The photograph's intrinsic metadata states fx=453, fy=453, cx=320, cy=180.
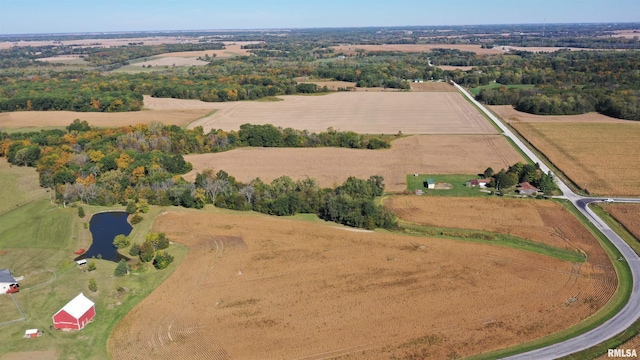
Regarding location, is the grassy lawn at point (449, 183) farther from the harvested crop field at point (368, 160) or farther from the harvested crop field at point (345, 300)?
the harvested crop field at point (345, 300)

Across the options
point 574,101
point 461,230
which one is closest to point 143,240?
point 461,230

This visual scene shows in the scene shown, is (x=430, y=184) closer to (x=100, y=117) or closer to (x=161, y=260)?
(x=161, y=260)

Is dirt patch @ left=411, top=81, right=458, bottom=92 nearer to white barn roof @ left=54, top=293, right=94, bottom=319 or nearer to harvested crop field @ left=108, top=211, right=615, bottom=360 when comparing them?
harvested crop field @ left=108, top=211, right=615, bottom=360

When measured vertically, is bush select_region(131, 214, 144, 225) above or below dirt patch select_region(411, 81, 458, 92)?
below

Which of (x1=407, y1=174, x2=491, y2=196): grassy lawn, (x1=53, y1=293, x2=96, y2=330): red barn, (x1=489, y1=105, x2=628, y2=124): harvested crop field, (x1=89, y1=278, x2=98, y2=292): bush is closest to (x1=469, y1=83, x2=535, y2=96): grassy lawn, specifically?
(x1=489, y1=105, x2=628, y2=124): harvested crop field

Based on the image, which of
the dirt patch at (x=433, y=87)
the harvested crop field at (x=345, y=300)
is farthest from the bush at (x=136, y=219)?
the dirt patch at (x=433, y=87)

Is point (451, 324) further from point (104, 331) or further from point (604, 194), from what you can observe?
point (604, 194)
